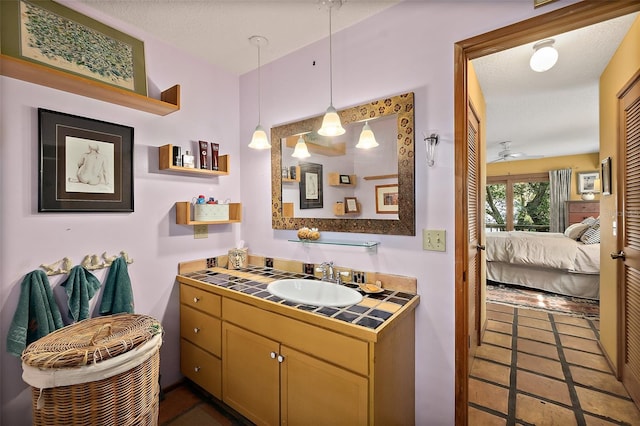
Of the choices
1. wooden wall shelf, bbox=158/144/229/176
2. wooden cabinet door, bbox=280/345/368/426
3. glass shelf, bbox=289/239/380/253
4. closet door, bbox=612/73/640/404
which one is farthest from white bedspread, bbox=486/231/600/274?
wooden wall shelf, bbox=158/144/229/176

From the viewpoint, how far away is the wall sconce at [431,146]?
155 cm

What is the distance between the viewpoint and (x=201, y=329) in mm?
1954

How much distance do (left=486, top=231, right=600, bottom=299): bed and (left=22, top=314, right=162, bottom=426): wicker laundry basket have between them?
4883 millimetres

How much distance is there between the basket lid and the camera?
3.67 ft

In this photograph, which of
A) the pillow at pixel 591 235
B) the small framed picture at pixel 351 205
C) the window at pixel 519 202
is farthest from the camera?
the window at pixel 519 202

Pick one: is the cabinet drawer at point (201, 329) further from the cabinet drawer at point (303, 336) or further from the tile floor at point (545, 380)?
the tile floor at point (545, 380)

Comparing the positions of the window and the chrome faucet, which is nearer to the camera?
the chrome faucet

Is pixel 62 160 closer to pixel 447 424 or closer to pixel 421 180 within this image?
pixel 421 180

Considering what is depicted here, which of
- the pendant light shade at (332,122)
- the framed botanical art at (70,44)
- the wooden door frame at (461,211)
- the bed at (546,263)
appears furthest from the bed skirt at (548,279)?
the framed botanical art at (70,44)

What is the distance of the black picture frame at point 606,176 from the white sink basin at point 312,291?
7.59ft

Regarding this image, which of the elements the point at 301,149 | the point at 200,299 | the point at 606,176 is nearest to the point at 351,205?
the point at 301,149

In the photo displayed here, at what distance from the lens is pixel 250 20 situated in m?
1.81

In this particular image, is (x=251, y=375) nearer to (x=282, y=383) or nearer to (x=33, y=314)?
(x=282, y=383)

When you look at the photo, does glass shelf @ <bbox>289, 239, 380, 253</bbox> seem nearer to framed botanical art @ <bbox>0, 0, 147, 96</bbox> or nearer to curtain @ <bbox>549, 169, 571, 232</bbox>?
framed botanical art @ <bbox>0, 0, 147, 96</bbox>
